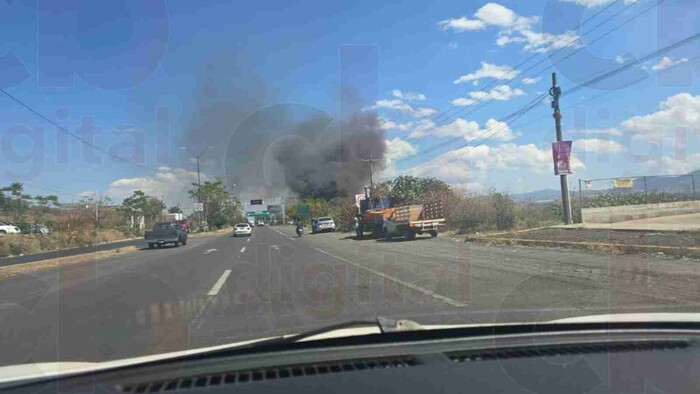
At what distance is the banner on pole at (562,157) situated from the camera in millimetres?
26328

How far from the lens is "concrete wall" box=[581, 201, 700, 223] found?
2788 cm

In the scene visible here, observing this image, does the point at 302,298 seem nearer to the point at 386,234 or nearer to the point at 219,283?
the point at 219,283

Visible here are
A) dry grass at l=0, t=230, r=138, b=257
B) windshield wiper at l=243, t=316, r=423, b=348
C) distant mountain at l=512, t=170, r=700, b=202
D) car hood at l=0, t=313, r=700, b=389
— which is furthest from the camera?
dry grass at l=0, t=230, r=138, b=257

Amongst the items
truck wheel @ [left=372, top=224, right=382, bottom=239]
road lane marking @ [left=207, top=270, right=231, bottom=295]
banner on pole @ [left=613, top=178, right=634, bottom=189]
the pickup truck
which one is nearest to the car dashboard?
road lane marking @ [left=207, top=270, right=231, bottom=295]

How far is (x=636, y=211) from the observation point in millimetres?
29219

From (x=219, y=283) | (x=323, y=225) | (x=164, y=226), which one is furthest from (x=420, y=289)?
(x=323, y=225)

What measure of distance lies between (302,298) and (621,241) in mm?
11188

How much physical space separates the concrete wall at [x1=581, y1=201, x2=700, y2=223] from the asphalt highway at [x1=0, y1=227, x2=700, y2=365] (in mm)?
13250

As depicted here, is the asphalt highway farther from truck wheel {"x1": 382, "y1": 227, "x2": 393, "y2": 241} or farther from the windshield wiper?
truck wheel {"x1": 382, "y1": 227, "x2": 393, "y2": 241}

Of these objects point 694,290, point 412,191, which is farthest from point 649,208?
point 694,290

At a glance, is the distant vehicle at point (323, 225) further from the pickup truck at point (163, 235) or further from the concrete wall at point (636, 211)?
the concrete wall at point (636, 211)

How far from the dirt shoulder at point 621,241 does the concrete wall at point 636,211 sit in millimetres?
5909

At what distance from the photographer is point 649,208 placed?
29.9 meters

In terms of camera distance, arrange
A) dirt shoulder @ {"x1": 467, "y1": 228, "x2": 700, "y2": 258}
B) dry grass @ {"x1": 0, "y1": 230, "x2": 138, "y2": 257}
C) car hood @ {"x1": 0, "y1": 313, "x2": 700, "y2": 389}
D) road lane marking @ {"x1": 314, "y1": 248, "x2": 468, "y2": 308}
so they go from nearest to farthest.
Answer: car hood @ {"x1": 0, "y1": 313, "x2": 700, "y2": 389}, road lane marking @ {"x1": 314, "y1": 248, "x2": 468, "y2": 308}, dirt shoulder @ {"x1": 467, "y1": 228, "x2": 700, "y2": 258}, dry grass @ {"x1": 0, "y1": 230, "x2": 138, "y2": 257}
